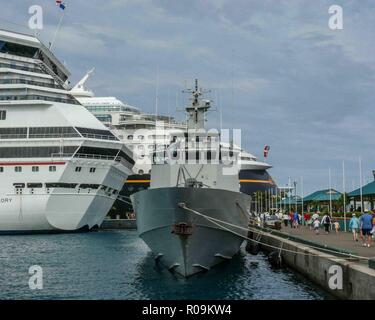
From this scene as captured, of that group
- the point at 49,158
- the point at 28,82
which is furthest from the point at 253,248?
the point at 28,82

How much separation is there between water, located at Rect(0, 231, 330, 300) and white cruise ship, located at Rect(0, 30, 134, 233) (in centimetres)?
1873

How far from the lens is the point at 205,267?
21.8 metres

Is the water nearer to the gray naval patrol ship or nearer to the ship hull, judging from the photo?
the gray naval patrol ship

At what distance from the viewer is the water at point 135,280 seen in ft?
60.7

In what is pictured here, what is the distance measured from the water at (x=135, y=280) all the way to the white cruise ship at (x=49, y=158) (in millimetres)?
18728

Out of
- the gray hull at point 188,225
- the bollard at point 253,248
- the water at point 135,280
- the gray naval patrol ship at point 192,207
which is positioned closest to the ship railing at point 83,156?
the water at point 135,280

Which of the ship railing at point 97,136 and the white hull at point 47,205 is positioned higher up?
the ship railing at point 97,136

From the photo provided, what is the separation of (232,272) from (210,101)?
1092cm

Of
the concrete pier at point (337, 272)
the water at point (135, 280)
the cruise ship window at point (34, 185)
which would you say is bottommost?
the water at point (135, 280)

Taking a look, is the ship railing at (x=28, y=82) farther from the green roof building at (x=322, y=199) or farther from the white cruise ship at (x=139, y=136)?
the green roof building at (x=322, y=199)

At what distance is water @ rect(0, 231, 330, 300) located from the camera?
729 inches

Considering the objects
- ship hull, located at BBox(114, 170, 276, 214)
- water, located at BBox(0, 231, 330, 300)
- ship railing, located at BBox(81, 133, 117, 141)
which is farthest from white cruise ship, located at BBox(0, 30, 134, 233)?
water, located at BBox(0, 231, 330, 300)
